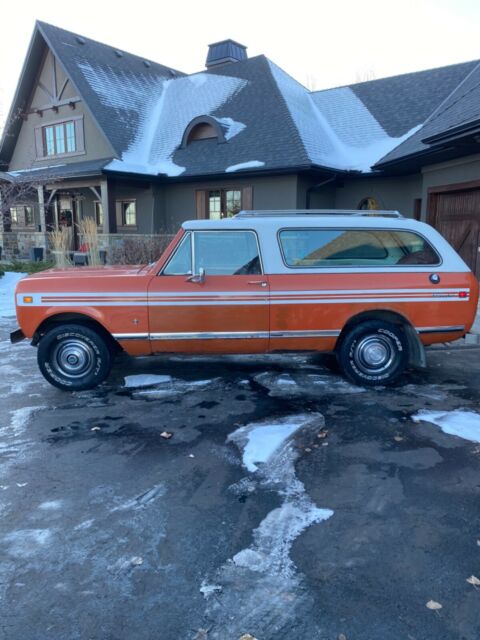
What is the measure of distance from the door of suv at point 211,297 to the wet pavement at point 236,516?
1.96 feet

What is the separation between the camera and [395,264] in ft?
17.5

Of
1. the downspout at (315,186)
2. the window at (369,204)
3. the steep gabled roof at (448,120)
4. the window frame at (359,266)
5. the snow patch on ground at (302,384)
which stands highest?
the steep gabled roof at (448,120)

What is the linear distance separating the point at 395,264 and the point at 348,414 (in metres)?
Answer: 1.86

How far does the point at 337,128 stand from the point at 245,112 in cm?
352

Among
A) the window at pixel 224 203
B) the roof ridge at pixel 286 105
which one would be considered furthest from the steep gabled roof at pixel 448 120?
the window at pixel 224 203

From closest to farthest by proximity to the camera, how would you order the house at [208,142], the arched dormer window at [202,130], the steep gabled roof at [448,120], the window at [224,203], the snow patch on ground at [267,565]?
the snow patch on ground at [267,565] < the steep gabled roof at [448,120] < the house at [208,142] < the window at [224,203] < the arched dormer window at [202,130]

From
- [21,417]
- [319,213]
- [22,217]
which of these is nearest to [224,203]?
[22,217]

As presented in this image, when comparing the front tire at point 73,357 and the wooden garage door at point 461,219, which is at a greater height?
the wooden garage door at point 461,219

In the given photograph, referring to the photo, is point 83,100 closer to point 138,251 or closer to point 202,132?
point 202,132

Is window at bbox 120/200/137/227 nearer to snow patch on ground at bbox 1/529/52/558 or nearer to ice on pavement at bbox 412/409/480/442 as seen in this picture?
ice on pavement at bbox 412/409/480/442

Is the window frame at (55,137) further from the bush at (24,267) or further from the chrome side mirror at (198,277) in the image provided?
the chrome side mirror at (198,277)

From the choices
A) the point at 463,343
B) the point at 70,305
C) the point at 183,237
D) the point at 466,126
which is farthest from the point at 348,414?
the point at 466,126

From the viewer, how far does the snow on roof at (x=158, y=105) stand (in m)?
18.1

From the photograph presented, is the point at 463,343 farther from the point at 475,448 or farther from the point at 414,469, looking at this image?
the point at 414,469
